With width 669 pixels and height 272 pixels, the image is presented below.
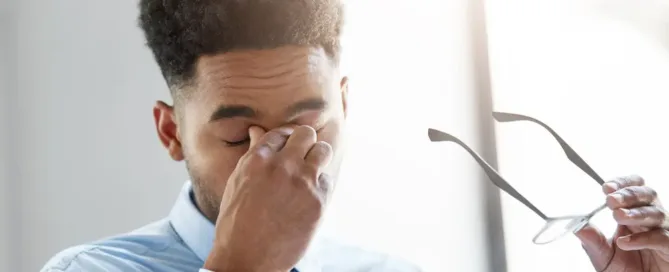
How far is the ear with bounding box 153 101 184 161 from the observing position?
3.02 ft

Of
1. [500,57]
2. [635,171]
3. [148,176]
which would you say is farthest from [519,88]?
[148,176]

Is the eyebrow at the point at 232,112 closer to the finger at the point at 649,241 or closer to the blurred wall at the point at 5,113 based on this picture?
the finger at the point at 649,241

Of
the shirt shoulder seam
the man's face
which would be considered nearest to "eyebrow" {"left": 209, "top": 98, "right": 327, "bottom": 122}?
the man's face

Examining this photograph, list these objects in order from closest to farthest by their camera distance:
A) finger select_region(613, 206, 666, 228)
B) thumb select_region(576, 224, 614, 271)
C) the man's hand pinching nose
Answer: the man's hand pinching nose → finger select_region(613, 206, 666, 228) → thumb select_region(576, 224, 614, 271)

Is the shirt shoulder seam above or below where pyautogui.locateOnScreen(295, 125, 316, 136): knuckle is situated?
below

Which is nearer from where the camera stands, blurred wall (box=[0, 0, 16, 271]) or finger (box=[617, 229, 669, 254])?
finger (box=[617, 229, 669, 254])

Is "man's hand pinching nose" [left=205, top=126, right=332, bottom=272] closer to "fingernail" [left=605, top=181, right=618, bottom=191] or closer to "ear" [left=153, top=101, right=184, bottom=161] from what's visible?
"ear" [left=153, top=101, right=184, bottom=161]

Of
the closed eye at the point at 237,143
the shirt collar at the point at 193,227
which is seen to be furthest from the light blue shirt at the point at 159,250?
the closed eye at the point at 237,143

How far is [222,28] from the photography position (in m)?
0.86

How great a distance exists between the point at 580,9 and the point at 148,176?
36.9 inches

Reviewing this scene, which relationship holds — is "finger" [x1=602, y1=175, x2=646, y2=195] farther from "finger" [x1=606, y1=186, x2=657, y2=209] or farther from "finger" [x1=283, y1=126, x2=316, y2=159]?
"finger" [x1=283, y1=126, x2=316, y2=159]

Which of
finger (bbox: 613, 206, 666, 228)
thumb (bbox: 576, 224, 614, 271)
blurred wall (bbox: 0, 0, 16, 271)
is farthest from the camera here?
blurred wall (bbox: 0, 0, 16, 271)

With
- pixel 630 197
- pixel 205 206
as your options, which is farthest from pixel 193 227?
pixel 630 197

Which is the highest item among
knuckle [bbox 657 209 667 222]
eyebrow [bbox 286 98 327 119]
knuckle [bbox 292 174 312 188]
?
eyebrow [bbox 286 98 327 119]
